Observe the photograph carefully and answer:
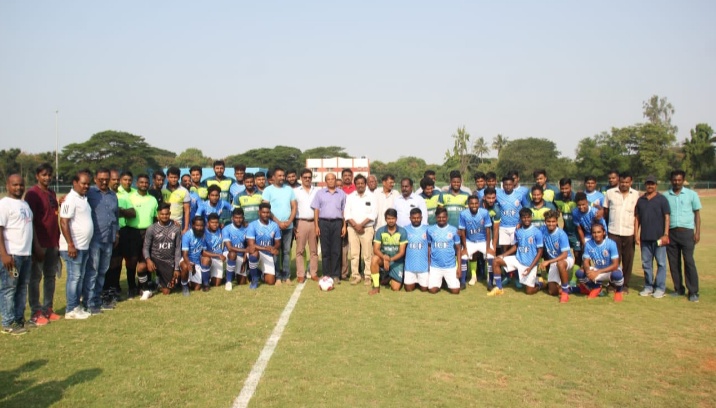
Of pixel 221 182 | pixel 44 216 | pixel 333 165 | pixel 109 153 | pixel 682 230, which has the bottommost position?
pixel 682 230

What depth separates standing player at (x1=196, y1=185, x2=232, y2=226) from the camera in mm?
9133

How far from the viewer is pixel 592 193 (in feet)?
30.1

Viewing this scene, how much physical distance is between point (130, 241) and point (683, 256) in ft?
28.8

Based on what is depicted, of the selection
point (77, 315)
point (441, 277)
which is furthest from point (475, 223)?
point (77, 315)

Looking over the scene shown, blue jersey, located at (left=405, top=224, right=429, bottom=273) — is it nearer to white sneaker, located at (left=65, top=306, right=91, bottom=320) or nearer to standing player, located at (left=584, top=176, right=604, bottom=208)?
standing player, located at (left=584, top=176, right=604, bottom=208)

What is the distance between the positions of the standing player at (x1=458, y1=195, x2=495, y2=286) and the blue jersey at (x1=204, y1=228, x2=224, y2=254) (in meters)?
4.26

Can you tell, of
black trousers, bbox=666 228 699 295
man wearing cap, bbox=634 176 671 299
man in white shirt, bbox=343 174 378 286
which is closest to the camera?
black trousers, bbox=666 228 699 295

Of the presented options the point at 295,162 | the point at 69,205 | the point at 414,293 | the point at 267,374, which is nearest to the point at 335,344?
the point at 267,374

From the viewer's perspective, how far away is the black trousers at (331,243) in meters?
9.34

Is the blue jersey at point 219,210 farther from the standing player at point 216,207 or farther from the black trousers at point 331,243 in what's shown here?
the black trousers at point 331,243

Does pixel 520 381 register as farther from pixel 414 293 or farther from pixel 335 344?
pixel 414 293

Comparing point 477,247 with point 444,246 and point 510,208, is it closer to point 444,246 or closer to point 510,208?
point 444,246

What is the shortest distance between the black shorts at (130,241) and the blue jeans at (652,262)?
818 cm

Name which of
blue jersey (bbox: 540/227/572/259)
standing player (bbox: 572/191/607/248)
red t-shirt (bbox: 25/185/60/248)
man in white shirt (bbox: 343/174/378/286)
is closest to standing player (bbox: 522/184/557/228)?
blue jersey (bbox: 540/227/572/259)
